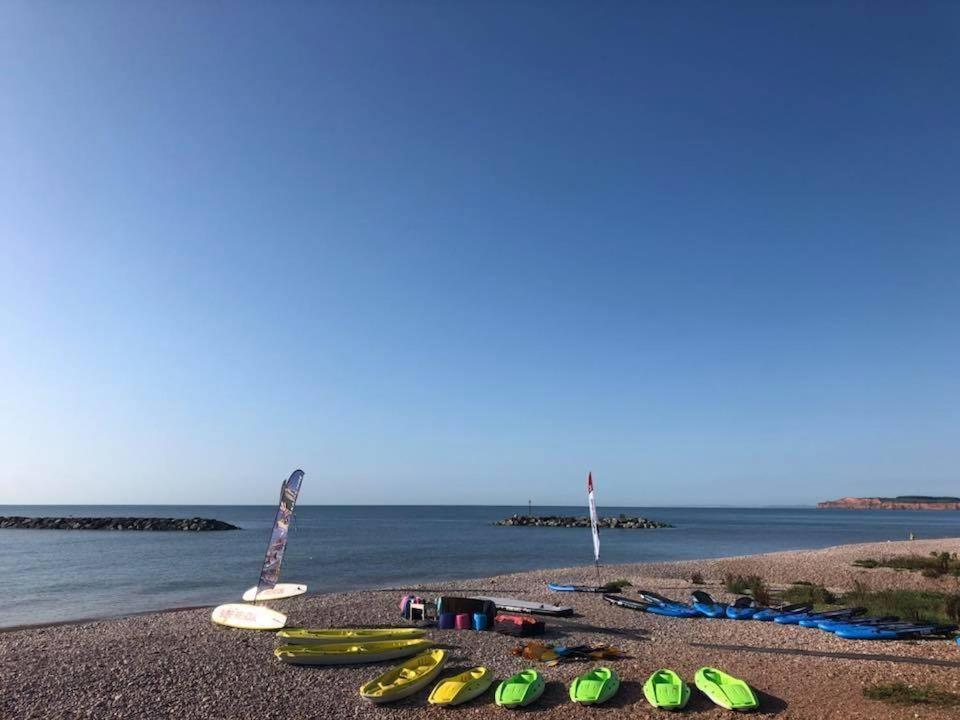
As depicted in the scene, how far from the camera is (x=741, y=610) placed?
1686cm

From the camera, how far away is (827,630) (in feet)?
47.7

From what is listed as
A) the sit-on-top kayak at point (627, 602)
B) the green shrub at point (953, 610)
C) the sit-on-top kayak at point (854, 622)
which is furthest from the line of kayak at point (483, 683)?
the green shrub at point (953, 610)

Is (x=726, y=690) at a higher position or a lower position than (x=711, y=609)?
higher

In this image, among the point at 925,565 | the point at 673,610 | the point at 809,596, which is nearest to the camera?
the point at 673,610

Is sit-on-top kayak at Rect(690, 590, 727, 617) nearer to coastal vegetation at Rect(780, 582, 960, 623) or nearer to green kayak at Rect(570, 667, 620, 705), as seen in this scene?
coastal vegetation at Rect(780, 582, 960, 623)

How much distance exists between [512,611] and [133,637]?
9040 mm

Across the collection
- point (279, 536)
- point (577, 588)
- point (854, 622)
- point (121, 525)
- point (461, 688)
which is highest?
point (279, 536)

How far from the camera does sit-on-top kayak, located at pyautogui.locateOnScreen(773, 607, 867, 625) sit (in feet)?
51.5

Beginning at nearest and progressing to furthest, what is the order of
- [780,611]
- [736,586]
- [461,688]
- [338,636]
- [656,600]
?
[461,688]
[338,636]
[780,611]
[656,600]
[736,586]

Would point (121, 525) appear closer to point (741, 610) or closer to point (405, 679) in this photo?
point (741, 610)

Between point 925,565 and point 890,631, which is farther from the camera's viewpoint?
point 925,565

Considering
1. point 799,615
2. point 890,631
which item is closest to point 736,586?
point 799,615

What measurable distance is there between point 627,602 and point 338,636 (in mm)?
9522

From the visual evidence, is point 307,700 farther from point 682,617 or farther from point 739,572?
point 739,572
